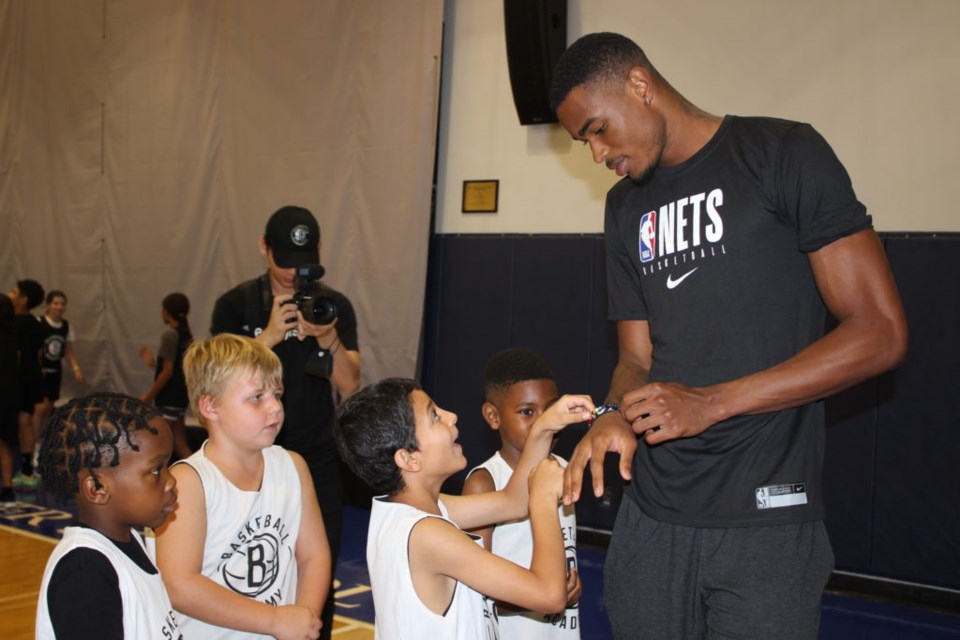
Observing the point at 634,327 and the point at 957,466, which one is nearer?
the point at 634,327

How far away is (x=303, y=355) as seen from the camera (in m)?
4.02

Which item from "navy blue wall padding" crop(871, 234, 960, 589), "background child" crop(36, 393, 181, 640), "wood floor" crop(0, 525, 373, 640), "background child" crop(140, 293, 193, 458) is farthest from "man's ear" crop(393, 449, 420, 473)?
"background child" crop(140, 293, 193, 458)

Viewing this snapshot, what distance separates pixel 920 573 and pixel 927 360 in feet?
4.52

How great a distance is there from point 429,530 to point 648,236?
96 centimetres

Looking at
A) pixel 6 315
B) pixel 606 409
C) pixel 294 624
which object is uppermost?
pixel 6 315

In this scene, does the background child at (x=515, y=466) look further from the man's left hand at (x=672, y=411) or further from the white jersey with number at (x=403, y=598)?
the man's left hand at (x=672, y=411)

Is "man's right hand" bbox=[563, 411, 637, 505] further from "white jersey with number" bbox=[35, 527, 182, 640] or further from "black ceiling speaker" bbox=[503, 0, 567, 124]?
"black ceiling speaker" bbox=[503, 0, 567, 124]

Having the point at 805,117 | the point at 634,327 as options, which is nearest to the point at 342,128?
the point at 805,117

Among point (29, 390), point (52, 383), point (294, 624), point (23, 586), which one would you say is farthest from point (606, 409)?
point (52, 383)

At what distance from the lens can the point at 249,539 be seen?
3064 mm

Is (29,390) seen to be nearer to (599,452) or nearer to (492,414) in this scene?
(492,414)

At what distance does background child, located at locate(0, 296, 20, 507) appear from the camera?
8.03m

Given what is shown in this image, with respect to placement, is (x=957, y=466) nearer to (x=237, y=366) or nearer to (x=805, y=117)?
(x=805, y=117)

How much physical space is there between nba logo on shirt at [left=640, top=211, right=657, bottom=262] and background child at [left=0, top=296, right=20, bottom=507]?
284 inches
